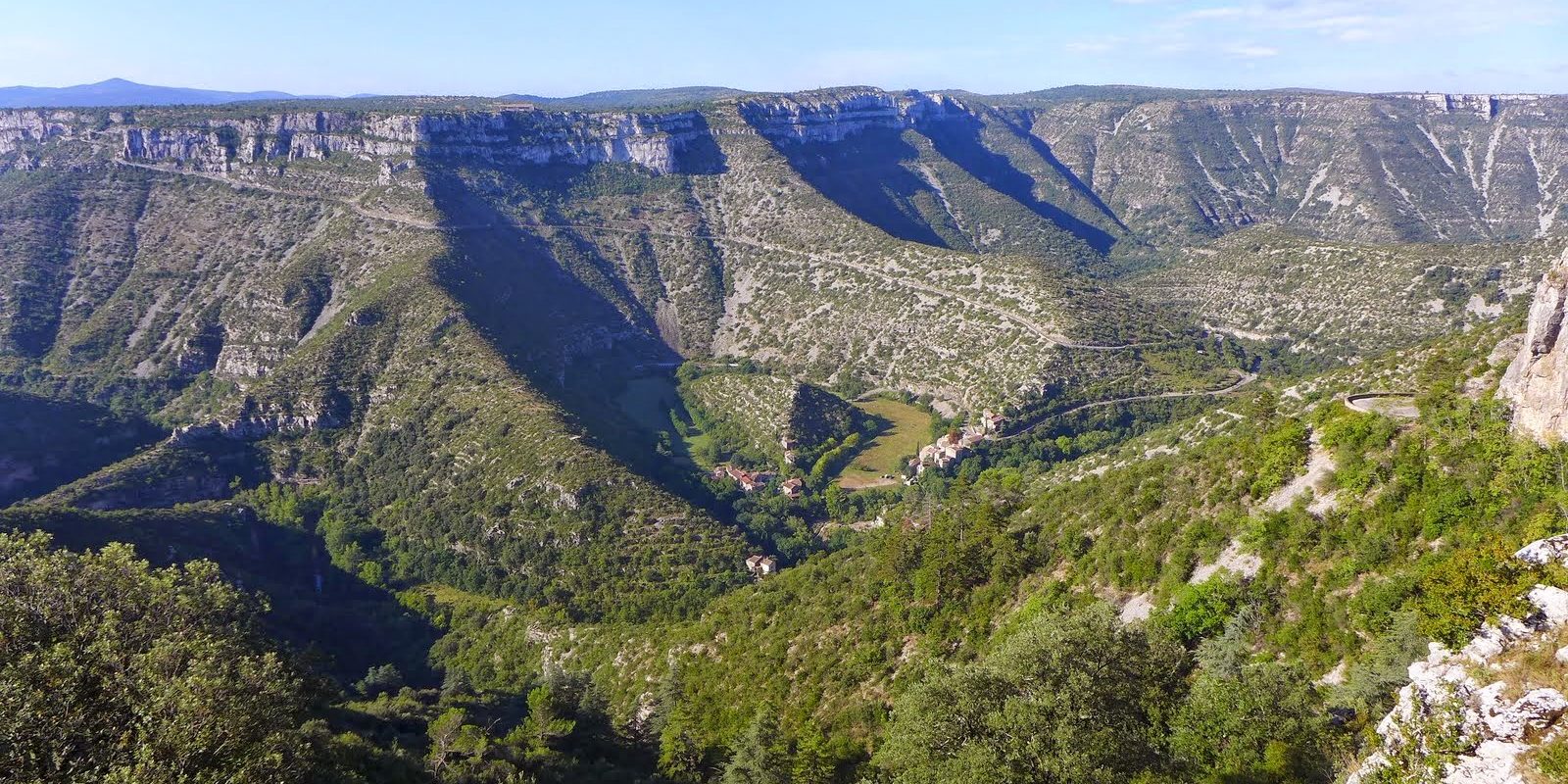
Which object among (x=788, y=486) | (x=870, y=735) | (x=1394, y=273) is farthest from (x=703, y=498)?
(x=1394, y=273)

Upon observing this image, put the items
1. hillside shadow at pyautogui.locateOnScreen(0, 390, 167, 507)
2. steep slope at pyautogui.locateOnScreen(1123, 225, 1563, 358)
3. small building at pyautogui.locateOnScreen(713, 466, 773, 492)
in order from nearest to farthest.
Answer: hillside shadow at pyautogui.locateOnScreen(0, 390, 167, 507) < small building at pyautogui.locateOnScreen(713, 466, 773, 492) < steep slope at pyautogui.locateOnScreen(1123, 225, 1563, 358)

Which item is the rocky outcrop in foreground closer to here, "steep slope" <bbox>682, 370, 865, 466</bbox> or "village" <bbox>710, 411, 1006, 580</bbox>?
"village" <bbox>710, 411, 1006, 580</bbox>

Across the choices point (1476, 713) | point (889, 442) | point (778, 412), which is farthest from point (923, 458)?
point (1476, 713)

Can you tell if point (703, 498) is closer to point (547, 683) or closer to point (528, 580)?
point (528, 580)

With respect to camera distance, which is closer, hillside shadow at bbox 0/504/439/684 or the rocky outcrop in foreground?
the rocky outcrop in foreground

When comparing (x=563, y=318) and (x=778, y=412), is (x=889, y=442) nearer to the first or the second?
(x=778, y=412)

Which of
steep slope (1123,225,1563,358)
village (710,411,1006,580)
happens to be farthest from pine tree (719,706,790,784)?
steep slope (1123,225,1563,358)
